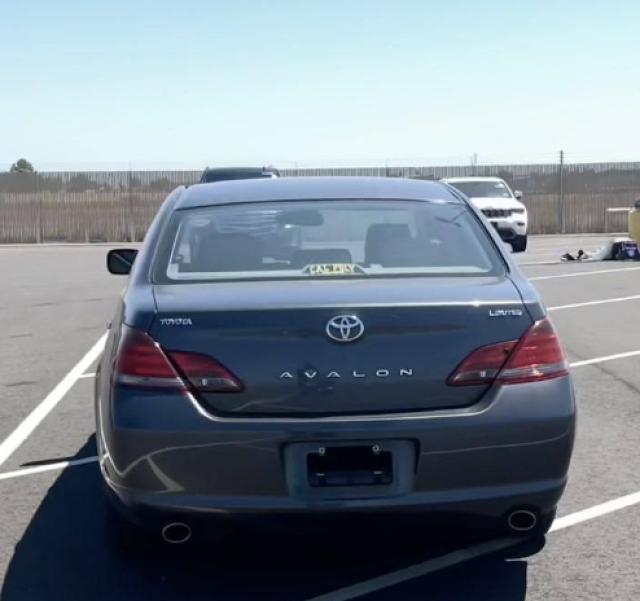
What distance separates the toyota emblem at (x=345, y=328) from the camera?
4203 mm

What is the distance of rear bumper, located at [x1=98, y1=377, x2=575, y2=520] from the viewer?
4.14 metres

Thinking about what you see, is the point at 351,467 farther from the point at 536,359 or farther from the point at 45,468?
the point at 45,468

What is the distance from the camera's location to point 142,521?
14.2 feet

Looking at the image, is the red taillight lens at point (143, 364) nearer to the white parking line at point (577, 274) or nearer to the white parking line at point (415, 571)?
the white parking line at point (415, 571)

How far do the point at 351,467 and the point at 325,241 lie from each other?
1.48m

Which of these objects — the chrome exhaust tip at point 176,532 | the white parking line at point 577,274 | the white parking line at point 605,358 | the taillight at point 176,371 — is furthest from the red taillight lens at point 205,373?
the white parking line at point 577,274

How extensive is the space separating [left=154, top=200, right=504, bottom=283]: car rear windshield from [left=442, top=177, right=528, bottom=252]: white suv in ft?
59.0

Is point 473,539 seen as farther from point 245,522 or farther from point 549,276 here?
point 549,276

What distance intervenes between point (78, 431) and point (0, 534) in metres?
2.09

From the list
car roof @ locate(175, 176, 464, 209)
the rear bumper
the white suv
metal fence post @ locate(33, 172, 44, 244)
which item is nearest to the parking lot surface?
the rear bumper

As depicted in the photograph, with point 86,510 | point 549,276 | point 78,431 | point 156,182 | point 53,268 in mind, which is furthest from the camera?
point 156,182

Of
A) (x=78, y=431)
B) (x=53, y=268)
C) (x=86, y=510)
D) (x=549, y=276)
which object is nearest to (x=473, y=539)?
(x=86, y=510)

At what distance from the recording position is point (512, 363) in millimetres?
4297

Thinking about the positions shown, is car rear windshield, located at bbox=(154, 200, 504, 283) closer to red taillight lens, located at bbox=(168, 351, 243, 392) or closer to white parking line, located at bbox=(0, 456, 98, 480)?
red taillight lens, located at bbox=(168, 351, 243, 392)
